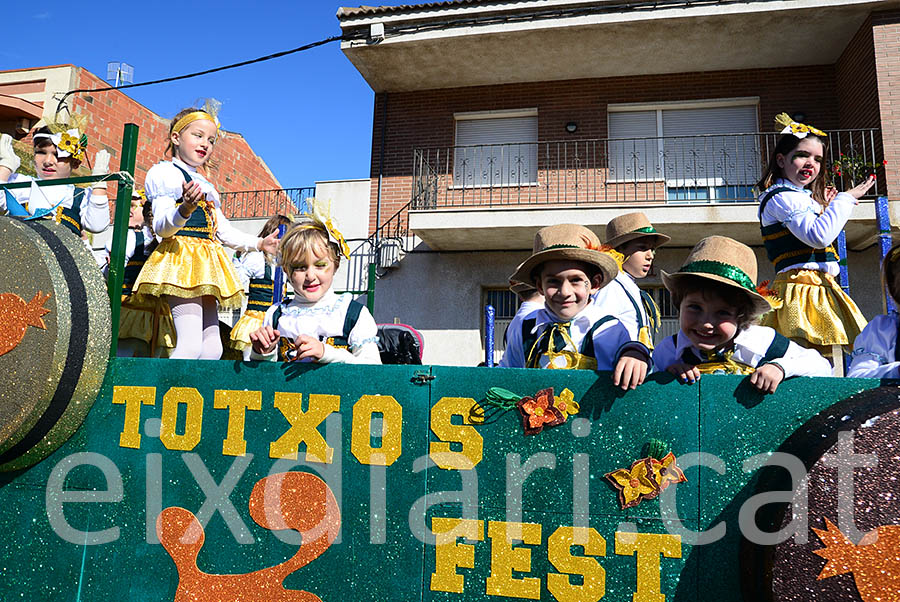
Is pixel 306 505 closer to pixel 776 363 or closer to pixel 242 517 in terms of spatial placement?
pixel 242 517

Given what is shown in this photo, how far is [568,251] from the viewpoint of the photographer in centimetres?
223

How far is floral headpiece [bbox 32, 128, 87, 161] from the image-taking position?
11.0ft

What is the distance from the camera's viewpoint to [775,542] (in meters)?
1.39

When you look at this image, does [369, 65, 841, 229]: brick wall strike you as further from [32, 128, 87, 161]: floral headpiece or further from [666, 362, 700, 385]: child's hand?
[666, 362, 700, 385]: child's hand

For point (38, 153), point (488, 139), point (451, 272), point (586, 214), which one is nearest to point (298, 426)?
point (38, 153)

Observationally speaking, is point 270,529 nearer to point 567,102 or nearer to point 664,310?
point 664,310

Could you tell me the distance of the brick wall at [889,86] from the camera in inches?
341

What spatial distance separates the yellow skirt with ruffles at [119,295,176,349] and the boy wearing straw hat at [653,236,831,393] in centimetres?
237

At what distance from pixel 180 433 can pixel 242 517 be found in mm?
341

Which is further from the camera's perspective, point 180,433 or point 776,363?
point 180,433

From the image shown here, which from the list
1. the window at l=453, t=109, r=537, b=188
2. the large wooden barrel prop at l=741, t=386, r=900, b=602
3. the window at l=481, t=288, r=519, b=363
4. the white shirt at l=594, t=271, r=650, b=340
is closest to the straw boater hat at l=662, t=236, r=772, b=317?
the large wooden barrel prop at l=741, t=386, r=900, b=602

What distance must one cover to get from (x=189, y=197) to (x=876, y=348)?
106 inches

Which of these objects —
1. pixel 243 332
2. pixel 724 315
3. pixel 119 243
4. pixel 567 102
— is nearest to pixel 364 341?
pixel 243 332

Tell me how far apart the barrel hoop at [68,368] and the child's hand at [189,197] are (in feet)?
2.31
